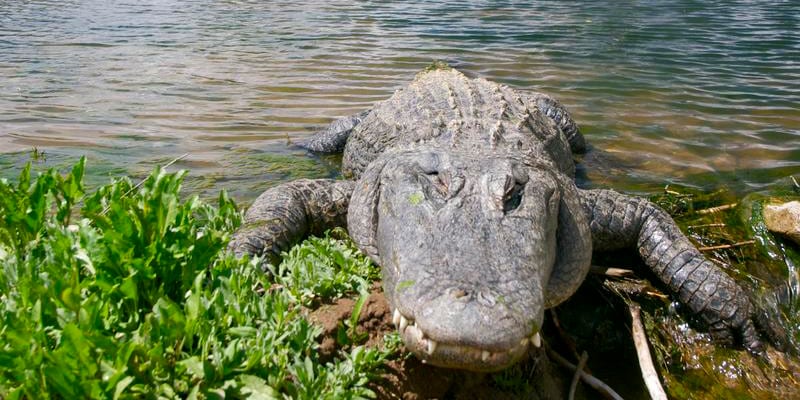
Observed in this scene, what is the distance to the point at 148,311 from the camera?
2.01 meters

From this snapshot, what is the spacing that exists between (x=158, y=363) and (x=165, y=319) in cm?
13

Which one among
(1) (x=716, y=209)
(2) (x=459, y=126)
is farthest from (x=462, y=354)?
(1) (x=716, y=209)

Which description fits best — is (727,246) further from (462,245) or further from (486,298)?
(486,298)

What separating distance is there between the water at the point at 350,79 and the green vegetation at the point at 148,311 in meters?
1.90

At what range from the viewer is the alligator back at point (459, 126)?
3584 mm

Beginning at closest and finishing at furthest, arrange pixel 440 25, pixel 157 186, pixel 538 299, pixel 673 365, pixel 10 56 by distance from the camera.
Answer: pixel 538 299 < pixel 157 186 < pixel 673 365 < pixel 10 56 < pixel 440 25

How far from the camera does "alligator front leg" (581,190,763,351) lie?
3145mm

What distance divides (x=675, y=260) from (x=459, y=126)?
1419 millimetres

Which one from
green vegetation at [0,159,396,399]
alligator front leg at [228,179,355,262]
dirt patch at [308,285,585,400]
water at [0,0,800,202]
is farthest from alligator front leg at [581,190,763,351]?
green vegetation at [0,159,396,399]

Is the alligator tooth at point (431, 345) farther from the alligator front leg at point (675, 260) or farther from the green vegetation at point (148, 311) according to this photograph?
the alligator front leg at point (675, 260)

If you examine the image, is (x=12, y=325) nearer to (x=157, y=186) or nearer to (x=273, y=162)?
(x=157, y=186)

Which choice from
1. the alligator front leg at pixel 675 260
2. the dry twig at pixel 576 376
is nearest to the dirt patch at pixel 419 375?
the dry twig at pixel 576 376

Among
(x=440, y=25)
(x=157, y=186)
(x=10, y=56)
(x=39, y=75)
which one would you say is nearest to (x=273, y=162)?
(x=157, y=186)

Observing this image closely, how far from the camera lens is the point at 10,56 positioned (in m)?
8.47
